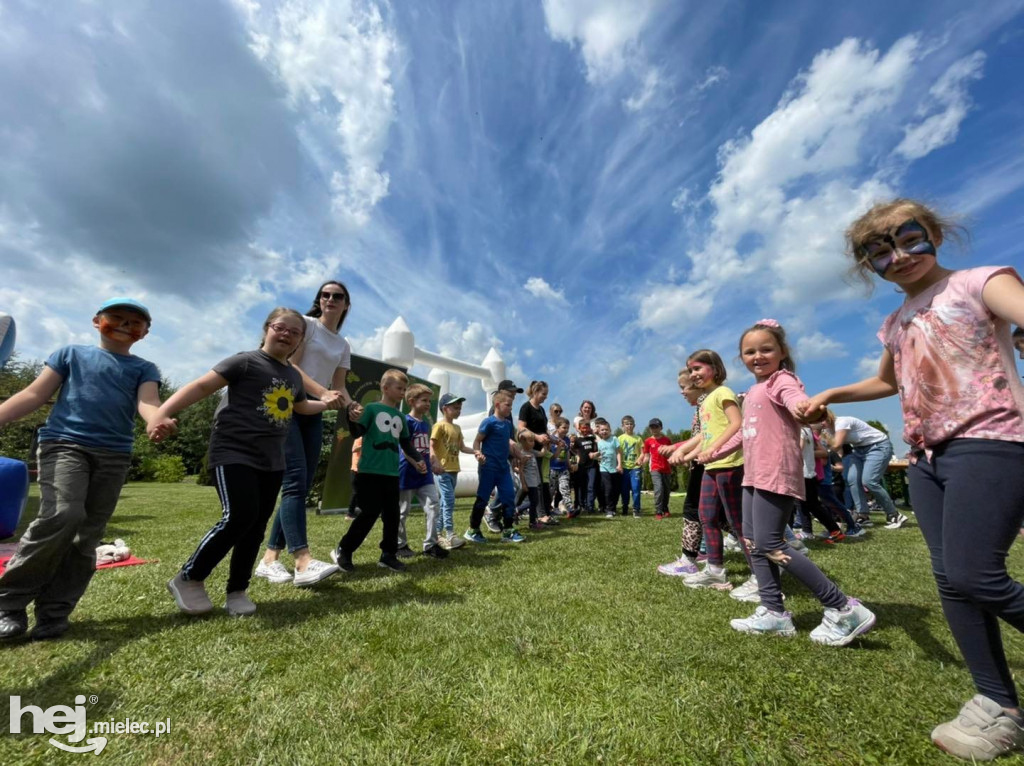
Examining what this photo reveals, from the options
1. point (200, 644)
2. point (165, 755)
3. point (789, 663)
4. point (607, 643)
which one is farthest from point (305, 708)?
point (789, 663)

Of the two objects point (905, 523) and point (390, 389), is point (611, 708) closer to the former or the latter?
point (390, 389)

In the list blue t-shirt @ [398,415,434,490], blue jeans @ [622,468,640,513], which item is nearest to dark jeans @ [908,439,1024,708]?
blue t-shirt @ [398,415,434,490]

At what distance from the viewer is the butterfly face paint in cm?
194

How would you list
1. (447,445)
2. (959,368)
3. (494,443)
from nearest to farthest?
1. (959,368)
2. (447,445)
3. (494,443)

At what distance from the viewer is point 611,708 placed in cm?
184

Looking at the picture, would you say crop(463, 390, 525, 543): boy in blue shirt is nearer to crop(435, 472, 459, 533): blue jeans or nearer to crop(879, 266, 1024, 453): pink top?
crop(435, 472, 459, 533): blue jeans

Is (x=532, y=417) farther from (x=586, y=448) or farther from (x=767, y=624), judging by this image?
(x=767, y=624)

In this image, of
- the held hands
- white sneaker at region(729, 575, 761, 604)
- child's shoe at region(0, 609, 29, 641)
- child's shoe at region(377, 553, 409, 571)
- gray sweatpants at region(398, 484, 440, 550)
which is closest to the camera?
child's shoe at region(0, 609, 29, 641)

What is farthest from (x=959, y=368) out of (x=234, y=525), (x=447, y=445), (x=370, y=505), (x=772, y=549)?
(x=447, y=445)

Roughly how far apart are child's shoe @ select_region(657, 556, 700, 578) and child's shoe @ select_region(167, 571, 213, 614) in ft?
11.5

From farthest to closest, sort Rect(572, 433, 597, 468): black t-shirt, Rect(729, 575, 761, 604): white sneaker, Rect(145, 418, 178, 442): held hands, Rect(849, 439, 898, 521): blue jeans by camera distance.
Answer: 1. Rect(572, 433, 597, 468): black t-shirt
2. Rect(849, 439, 898, 521): blue jeans
3. Rect(729, 575, 761, 604): white sneaker
4. Rect(145, 418, 178, 442): held hands

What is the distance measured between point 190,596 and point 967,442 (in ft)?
12.6

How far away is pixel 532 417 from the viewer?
7949 millimetres

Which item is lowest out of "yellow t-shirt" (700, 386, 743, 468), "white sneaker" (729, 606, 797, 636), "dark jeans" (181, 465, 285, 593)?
"white sneaker" (729, 606, 797, 636)
